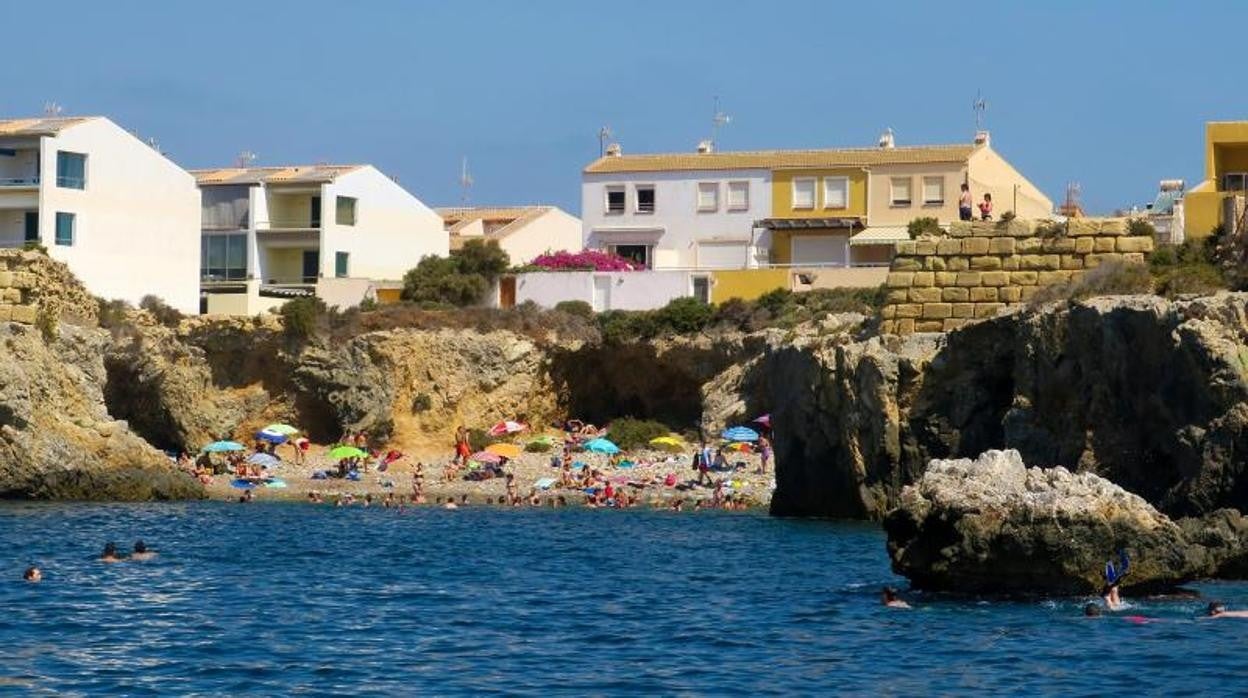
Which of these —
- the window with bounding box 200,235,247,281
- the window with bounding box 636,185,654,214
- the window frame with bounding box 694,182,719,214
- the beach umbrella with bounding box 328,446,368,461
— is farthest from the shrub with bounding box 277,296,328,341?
the window frame with bounding box 694,182,719,214

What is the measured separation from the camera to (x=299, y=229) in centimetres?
7306

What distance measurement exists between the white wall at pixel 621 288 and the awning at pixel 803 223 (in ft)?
14.2

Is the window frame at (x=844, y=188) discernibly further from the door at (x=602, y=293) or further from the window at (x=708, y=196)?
the door at (x=602, y=293)

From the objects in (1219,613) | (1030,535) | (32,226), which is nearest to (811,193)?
(32,226)

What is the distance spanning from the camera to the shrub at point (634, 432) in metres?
60.9

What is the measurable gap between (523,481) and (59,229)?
17614mm

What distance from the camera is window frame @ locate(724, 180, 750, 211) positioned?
70.8m

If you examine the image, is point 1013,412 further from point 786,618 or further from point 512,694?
point 512,694

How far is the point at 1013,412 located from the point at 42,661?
62.4 ft

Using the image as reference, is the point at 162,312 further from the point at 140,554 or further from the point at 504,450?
the point at 140,554

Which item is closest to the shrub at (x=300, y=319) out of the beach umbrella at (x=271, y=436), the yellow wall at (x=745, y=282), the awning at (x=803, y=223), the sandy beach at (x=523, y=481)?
the beach umbrella at (x=271, y=436)

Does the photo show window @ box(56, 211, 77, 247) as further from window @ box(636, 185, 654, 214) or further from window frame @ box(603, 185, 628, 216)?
window @ box(636, 185, 654, 214)

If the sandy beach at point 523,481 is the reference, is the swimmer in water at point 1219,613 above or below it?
below

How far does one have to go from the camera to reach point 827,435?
145ft
